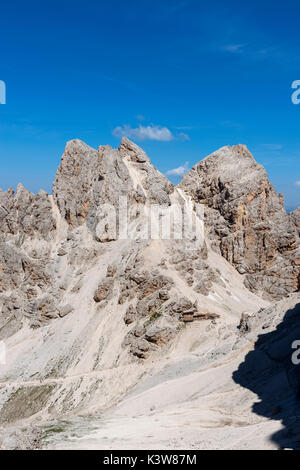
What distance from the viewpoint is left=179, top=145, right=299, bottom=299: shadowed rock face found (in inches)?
3701

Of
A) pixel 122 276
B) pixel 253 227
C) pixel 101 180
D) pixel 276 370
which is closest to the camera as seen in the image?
pixel 276 370

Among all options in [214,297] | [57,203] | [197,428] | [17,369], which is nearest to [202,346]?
[214,297]

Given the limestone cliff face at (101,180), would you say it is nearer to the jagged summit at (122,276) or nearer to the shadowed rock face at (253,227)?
the jagged summit at (122,276)

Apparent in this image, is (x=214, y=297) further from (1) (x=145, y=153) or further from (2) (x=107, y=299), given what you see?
(1) (x=145, y=153)

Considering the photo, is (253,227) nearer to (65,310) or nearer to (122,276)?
(122,276)

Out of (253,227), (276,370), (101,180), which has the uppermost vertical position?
(101,180)

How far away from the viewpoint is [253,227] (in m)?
97.4

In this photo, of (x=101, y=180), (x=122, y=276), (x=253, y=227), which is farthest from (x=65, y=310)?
(x=253, y=227)

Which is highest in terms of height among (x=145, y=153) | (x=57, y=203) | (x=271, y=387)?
(x=145, y=153)

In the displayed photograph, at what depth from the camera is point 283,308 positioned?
47500mm

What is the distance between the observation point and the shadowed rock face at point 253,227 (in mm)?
94000

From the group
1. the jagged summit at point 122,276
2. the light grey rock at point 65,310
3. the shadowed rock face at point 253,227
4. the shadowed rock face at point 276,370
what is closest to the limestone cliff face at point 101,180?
the jagged summit at point 122,276

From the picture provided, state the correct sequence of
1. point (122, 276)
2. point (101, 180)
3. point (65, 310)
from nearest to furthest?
point (122, 276) → point (65, 310) → point (101, 180)

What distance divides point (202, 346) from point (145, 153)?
5872 centimetres
